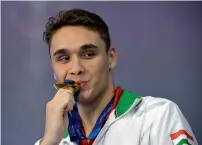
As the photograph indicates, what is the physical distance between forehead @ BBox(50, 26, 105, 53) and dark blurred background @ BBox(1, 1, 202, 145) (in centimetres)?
48

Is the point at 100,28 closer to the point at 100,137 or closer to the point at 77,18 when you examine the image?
the point at 77,18

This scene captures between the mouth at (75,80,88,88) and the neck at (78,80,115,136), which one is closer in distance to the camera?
the mouth at (75,80,88,88)

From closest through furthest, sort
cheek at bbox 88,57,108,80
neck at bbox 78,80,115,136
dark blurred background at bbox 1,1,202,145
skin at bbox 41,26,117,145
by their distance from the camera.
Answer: skin at bbox 41,26,117,145, cheek at bbox 88,57,108,80, neck at bbox 78,80,115,136, dark blurred background at bbox 1,1,202,145

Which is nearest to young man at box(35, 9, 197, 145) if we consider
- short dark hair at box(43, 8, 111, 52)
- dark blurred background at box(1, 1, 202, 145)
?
short dark hair at box(43, 8, 111, 52)

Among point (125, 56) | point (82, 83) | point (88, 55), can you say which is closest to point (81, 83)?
point (82, 83)

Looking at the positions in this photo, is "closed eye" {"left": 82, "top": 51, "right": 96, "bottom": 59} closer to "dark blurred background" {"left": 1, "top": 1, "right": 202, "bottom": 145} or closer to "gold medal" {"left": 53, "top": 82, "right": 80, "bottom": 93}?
"gold medal" {"left": 53, "top": 82, "right": 80, "bottom": 93}

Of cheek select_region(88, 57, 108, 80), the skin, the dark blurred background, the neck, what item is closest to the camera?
the skin

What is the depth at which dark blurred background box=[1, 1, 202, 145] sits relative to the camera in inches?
71.2

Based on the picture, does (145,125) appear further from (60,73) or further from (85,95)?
(60,73)

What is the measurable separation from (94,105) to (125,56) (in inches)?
19.2

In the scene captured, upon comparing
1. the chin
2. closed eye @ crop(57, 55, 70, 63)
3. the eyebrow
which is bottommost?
the chin

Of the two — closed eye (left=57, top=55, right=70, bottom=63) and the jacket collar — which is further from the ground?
closed eye (left=57, top=55, right=70, bottom=63)

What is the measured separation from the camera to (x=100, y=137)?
4.37 feet

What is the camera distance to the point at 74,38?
4.40 ft
